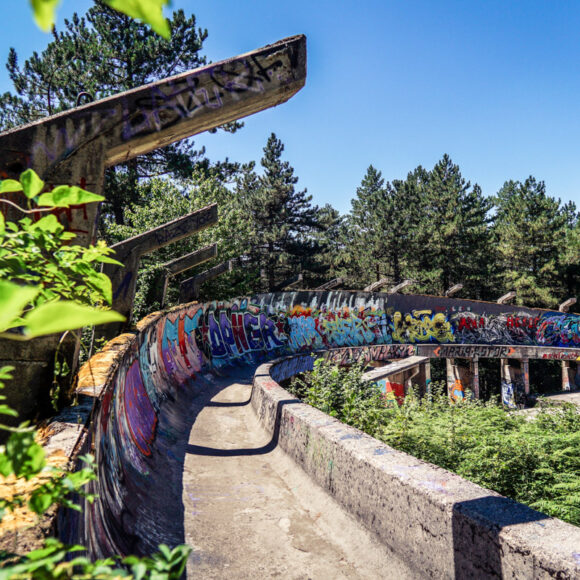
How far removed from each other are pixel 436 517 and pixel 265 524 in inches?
65.2

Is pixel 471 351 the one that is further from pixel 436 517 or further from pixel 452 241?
pixel 436 517

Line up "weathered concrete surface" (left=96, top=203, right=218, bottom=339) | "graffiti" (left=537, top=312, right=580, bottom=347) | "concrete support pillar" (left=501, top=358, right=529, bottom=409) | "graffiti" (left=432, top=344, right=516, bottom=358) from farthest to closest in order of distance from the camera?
"graffiti" (left=537, top=312, right=580, bottom=347) < "concrete support pillar" (left=501, top=358, right=529, bottom=409) < "graffiti" (left=432, top=344, right=516, bottom=358) < "weathered concrete surface" (left=96, top=203, right=218, bottom=339)

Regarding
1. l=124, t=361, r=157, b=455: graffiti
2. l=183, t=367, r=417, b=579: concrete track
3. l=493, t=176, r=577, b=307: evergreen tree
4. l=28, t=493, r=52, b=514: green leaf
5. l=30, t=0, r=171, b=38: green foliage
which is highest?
l=493, t=176, r=577, b=307: evergreen tree

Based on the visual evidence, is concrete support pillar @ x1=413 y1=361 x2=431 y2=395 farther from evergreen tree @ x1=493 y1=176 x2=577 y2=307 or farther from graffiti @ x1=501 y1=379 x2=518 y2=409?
evergreen tree @ x1=493 y1=176 x2=577 y2=307

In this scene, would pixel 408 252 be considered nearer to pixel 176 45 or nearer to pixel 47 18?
pixel 176 45

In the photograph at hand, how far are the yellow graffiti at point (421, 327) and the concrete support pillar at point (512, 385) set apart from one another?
5367mm

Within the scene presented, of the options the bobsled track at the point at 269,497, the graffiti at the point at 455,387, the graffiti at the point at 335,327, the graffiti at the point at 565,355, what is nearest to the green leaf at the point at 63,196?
the bobsled track at the point at 269,497

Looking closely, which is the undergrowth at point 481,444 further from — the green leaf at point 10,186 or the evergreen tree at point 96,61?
the evergreen tree at point 96,61

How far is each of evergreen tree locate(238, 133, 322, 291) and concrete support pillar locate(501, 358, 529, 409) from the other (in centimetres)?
1719

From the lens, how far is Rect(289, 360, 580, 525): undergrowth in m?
4.21

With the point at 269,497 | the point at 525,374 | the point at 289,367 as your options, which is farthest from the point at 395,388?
the point at 525,374

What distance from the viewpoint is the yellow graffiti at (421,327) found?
2383 cm

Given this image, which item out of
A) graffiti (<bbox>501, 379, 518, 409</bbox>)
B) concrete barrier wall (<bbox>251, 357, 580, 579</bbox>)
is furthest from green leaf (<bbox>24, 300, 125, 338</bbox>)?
graffiti (<bbox>501, 379, 518, 409</bbox>)

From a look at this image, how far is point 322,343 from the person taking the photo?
2091 centimetres
